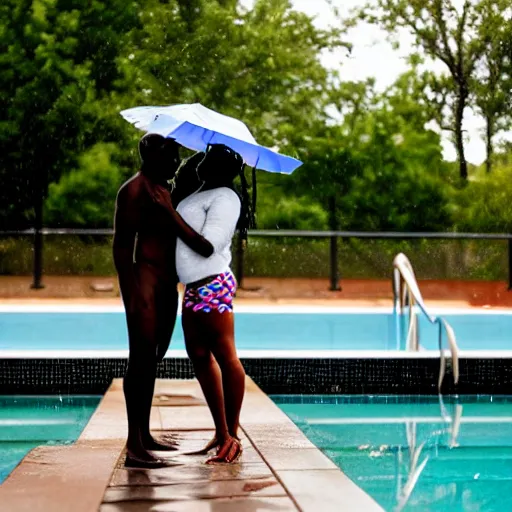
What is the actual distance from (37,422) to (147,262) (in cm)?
233

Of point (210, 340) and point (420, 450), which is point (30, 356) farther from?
point (210, 340)

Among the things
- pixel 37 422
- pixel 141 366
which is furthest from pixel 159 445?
pixel 37 422

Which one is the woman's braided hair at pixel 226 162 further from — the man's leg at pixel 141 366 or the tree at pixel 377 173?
the tree at pixel 377 173

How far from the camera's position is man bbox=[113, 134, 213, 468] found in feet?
9.77

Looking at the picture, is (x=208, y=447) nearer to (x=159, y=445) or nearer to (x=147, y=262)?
(x=159, y=445)

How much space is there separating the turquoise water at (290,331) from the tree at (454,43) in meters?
6.64

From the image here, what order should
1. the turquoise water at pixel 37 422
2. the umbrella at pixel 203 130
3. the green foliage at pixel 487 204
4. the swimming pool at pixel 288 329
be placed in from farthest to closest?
1. the green foliage at pixel 487 204
2. the swimming pool at pixel 288 329
3. the turquoise water at pixel 37 422
4. the umbrella at pixel 203 130

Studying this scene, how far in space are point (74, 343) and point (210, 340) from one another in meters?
5.30

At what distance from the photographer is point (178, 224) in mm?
2992

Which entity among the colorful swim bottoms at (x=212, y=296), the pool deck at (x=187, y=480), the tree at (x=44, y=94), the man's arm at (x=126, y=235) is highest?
the tree at (x=44, y=94)

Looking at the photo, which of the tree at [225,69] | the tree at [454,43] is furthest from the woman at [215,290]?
the tree at [454,43]

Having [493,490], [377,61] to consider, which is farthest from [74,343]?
[377,61]

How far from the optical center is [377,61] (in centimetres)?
1523

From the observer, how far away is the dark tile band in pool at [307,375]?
5594 mm
